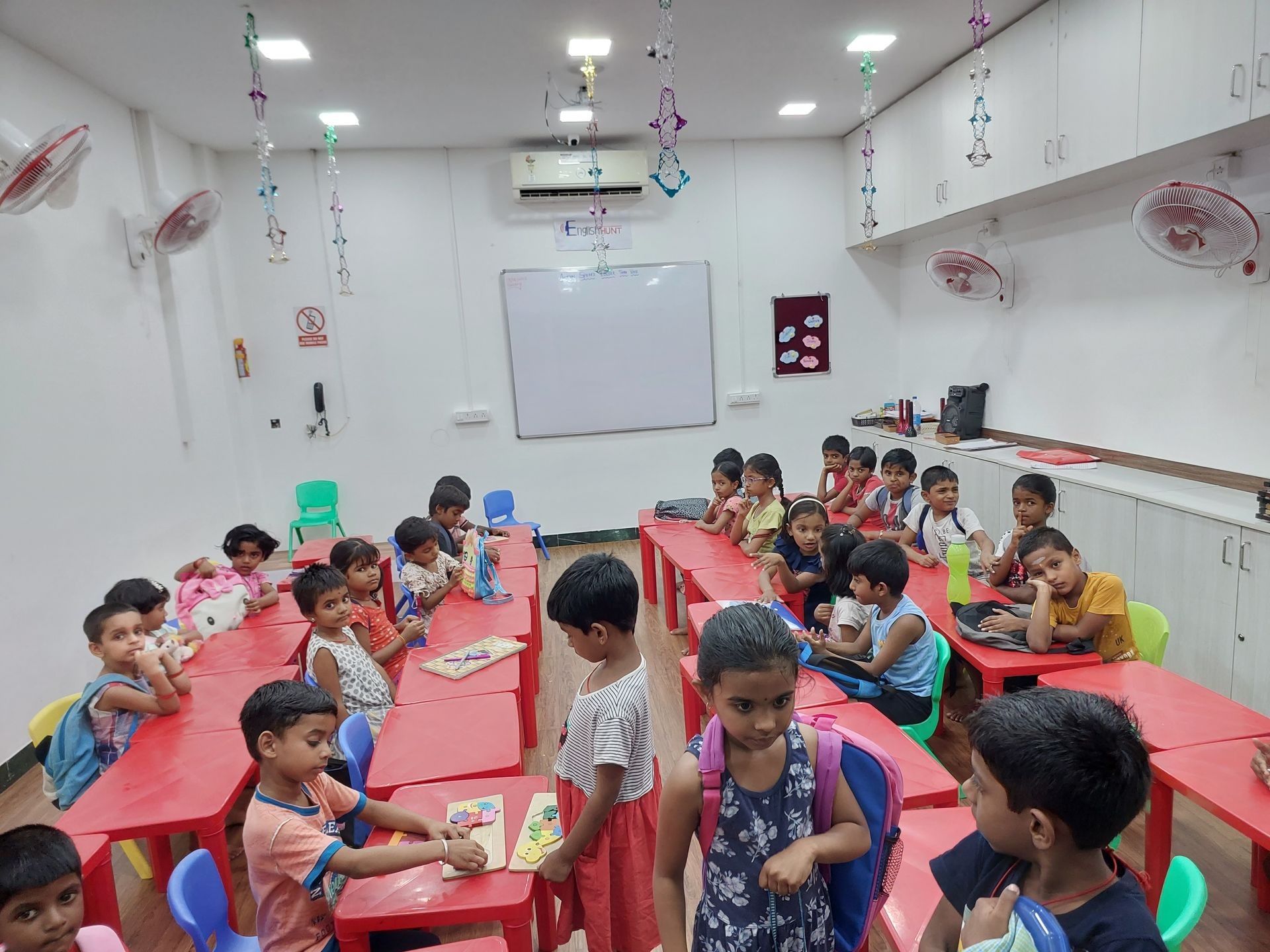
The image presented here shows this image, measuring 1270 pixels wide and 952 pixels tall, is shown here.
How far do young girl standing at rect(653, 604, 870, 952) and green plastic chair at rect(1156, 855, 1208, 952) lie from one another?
0.50m

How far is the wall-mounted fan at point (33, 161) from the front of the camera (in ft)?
9.04

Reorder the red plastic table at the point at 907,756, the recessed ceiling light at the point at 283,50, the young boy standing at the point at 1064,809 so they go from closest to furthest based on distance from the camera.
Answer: the young boy standing at the point at 1064,809, the red plastic table at the point at 907,756, the recessed ceiling light at the point at 283,50

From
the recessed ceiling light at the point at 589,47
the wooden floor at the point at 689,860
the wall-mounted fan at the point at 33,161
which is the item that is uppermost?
the recessed ceiling light at the point at 589,47

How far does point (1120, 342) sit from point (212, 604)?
4.97 meters

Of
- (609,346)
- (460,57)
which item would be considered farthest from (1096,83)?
(609,346)

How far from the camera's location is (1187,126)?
3.09 m

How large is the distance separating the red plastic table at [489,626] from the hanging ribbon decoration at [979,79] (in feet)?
8.18

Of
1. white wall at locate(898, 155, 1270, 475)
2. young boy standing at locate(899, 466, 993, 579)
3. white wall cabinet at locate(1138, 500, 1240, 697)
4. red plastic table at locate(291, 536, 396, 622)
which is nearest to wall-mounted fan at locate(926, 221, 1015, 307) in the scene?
white wall at locate(898, 155, 1270, 475)

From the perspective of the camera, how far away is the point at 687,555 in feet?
11.9

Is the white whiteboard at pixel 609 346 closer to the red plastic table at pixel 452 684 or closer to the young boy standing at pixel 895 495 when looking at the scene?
the young boy standing at pixel 895 495

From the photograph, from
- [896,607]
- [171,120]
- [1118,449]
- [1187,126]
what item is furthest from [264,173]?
[1118,449]

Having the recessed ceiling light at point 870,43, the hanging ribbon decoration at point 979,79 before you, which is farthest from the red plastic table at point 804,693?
the recessed ceiling light at point 870,43

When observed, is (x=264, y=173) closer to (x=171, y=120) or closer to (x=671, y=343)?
(x=171, y=120)

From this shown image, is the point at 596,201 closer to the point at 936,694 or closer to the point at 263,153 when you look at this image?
the point at 263,153
